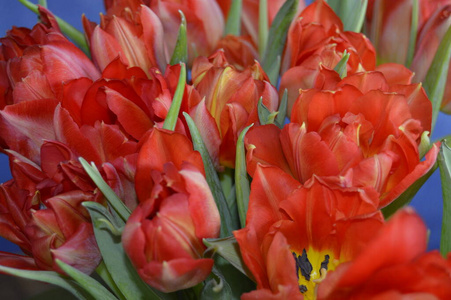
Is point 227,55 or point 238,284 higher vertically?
point 227,55

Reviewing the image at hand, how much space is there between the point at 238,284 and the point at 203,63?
17cm

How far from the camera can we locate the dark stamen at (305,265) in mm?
352

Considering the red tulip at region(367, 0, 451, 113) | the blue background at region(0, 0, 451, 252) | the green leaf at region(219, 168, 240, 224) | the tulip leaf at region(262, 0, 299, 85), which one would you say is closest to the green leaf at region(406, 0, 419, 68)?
the red tulip at region(367, 0, 451, 113)

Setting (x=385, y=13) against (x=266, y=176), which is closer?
(x=266, y=176)

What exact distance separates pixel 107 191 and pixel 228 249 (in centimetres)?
8

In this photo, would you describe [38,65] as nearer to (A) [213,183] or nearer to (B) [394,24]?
(A) [213,183]

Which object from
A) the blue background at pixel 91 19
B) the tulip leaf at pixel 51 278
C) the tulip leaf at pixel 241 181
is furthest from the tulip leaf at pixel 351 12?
the blue background at pixel 91 19

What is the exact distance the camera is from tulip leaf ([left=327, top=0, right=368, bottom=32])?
0.51 metres

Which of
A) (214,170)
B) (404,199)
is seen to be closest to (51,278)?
(214,170)

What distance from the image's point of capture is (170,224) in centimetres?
28

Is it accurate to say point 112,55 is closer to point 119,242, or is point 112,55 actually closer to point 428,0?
point 119,242

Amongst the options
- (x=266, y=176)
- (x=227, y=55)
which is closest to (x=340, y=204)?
(x=266, y=176)

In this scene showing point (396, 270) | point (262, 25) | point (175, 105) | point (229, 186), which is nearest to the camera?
point (396, 270)

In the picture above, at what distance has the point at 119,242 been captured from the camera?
35 cm
